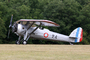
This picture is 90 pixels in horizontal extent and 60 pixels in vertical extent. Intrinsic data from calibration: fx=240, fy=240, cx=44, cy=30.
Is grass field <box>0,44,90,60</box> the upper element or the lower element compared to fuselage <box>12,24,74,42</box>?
lower

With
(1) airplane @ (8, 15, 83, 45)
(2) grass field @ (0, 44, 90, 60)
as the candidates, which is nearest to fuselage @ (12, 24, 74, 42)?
(1) airplane @ (8, 15, 83, 45)

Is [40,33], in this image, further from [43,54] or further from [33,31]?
[43,54]

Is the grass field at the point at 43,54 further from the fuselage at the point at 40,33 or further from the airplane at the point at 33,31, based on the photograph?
the fuselage at the point at 40,33

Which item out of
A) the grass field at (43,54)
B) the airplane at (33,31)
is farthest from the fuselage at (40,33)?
the grass field at (43,54)

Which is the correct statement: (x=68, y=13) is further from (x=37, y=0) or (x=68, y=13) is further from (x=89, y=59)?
(x=89, y=59)

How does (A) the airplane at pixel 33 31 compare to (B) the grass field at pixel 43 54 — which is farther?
(A) the airplane at pixel 33 31

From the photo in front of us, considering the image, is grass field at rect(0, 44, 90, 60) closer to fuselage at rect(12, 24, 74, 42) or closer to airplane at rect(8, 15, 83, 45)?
airplane at rect(8, 15, 83, 45)

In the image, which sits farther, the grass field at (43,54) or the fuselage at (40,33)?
the fuselage at (40,33)

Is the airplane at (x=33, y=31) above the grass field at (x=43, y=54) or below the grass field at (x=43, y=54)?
above

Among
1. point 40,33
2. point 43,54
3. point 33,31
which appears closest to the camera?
point 43,54

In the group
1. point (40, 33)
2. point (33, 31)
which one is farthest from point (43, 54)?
point (40, 33)

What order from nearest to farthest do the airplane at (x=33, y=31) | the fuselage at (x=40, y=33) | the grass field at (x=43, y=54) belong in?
the grass field at (x=43, y=54)
the airplane at (x=33, y=31)
the fuselage at (x=40, y=33)

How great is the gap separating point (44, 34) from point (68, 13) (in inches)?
1019

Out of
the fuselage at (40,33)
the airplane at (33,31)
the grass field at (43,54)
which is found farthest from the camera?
the fuselage at (40,33)
